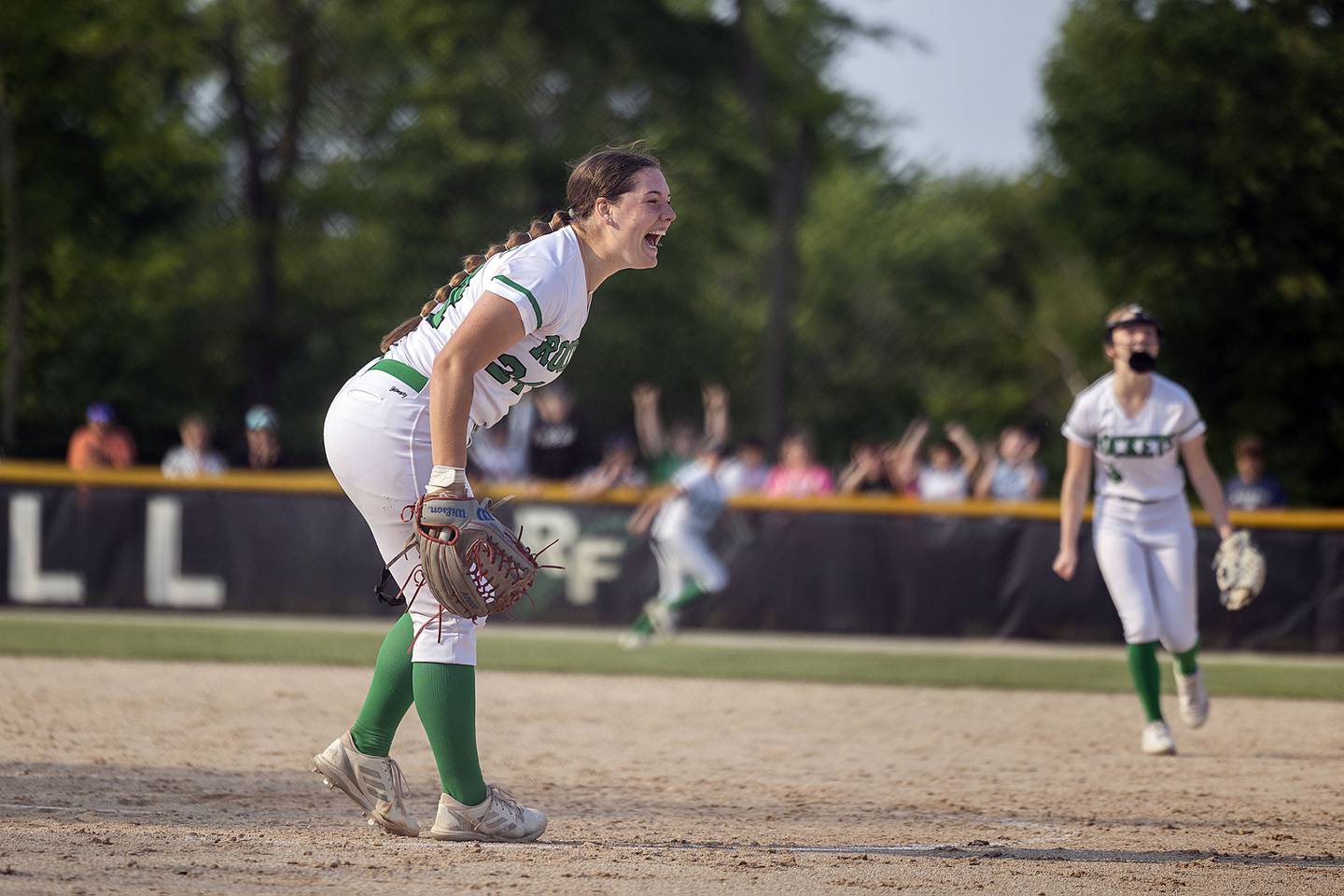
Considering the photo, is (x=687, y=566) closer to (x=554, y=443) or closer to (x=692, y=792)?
(x=554, y=443)

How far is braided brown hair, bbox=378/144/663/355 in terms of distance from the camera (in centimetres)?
504

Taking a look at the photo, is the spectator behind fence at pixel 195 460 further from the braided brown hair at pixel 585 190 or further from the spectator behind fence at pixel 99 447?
the braided brown hair at pixel 585 190

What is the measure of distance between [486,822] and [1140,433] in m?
4.44

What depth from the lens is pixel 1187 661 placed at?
8438 millimetres

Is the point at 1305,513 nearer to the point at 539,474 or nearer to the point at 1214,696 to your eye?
the point at 1214,696

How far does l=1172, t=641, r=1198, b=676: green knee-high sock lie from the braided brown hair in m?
4.53

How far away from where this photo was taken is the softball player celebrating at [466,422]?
4.82 m

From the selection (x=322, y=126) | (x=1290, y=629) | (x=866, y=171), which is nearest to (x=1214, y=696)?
(x=1290, y=629)

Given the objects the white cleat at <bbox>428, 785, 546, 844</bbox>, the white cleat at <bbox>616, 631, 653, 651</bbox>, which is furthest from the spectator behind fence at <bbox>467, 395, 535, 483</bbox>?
the white cleat at <bbox>428, 785, 546, 844</bbox>

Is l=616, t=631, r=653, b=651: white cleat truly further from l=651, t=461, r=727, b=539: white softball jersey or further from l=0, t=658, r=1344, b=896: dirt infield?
l=0, t=658, r=1344, b=896: dirt infield

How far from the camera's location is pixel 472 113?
121 feet

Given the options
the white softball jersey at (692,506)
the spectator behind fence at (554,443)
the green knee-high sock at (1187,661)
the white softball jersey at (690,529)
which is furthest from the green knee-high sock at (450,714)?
the spectator behind fence at (554,443)

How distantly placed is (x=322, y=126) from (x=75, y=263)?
358 inches

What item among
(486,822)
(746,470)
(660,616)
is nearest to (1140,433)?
(486,822)
